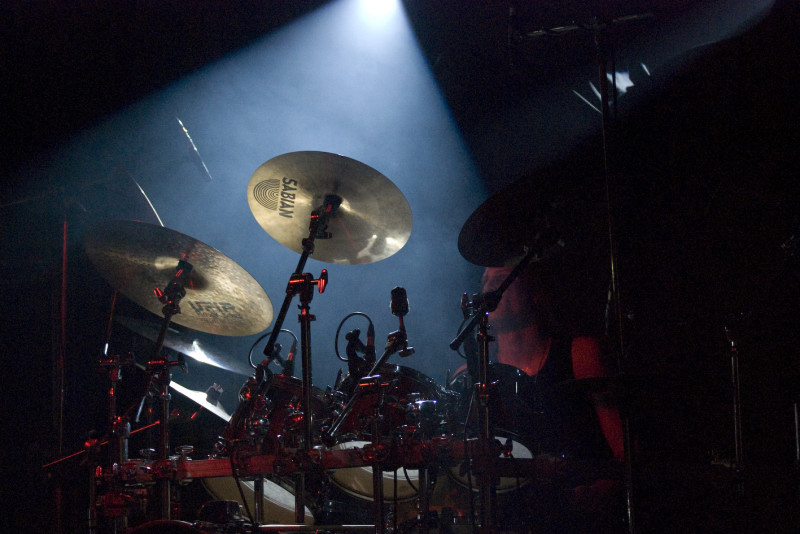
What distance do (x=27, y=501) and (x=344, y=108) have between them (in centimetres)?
358

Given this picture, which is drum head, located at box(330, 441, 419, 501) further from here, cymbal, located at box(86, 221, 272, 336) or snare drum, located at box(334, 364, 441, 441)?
cymbal, located at box(86, 221, 272, 336)

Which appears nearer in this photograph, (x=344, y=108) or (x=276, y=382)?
(x=276, y=382)

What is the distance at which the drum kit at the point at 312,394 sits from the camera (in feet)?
8.32

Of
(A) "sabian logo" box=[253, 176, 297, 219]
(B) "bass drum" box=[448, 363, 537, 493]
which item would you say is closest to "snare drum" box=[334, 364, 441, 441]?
(B) "bass drum" box=[448, 363, 537, 493]

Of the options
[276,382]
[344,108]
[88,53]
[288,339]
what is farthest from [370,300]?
[88,53]

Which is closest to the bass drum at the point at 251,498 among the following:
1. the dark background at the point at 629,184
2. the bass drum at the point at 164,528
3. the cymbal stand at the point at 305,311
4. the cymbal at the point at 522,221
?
the cymbal stand at the point at 305,311

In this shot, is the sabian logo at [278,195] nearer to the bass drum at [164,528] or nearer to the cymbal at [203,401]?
the cymbal at [203,401]

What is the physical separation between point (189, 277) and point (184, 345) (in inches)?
30.5

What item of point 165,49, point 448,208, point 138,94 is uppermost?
point 165,49

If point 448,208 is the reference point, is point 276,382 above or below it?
below

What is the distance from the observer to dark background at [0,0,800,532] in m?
2.09

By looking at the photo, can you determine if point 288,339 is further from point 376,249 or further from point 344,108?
point 376,249

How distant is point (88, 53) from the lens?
13.3ft

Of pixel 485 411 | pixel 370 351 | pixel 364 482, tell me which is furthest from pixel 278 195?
pixel 364 482
